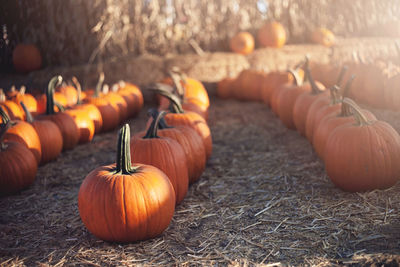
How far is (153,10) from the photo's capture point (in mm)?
9070

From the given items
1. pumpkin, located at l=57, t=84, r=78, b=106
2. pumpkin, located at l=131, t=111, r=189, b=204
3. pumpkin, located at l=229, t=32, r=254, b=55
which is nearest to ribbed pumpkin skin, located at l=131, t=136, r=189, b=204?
pumpkin, located at l=131, t=111, r=189, b=204

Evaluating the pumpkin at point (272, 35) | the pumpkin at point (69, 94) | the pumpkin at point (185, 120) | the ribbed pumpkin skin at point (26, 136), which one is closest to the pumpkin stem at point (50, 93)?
the ribbed pumpkin skin at point (26, 136)

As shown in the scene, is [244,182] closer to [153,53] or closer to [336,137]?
[336,137]

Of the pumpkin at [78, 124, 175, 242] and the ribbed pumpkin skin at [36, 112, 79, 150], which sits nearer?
the pumpkin at [78, 124, 175, 242]

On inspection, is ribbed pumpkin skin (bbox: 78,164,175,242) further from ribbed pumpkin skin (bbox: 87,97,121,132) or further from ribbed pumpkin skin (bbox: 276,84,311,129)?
ribbed pumpkin skin (bbox: 87,97,121,132)

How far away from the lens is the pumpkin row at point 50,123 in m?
4.21

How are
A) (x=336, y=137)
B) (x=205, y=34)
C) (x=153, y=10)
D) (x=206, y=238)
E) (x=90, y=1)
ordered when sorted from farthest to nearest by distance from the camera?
Answer: (x=205, y=34) → (x=153, y=10) → (x=90, y=1) → (x=336, y=137) → (x=206, y=238)

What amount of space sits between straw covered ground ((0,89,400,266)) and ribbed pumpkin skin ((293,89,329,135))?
0.59 metres

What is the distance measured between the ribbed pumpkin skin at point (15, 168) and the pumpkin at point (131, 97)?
321 centimetres

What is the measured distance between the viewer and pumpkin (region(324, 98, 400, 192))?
3518 mm

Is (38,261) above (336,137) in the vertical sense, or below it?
below

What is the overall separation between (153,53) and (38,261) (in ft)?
22.6

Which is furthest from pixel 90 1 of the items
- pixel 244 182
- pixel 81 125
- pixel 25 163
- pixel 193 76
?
pixel 244 182

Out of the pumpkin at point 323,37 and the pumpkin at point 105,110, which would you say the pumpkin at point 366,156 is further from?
the pumpkin at point 323,37
